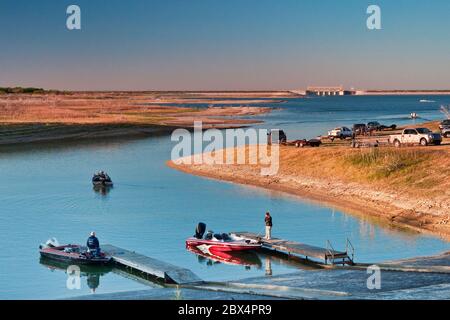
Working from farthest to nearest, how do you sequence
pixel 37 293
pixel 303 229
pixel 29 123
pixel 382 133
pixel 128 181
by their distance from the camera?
pixel 29 123 → pixel 382 133 → pixel 128 181 → pixel 303 229 → pixel 37 293

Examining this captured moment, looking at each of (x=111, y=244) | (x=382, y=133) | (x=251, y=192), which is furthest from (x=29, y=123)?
(x=111, y=244)

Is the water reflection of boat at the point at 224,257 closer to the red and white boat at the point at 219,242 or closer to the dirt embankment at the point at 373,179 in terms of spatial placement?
the red and white boat at the point at 219,242

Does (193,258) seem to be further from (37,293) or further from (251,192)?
(251,192)

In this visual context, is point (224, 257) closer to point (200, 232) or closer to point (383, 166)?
point (200, 232)

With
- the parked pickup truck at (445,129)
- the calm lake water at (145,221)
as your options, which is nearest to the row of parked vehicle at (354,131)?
the parked pickup truck at (445,129)
